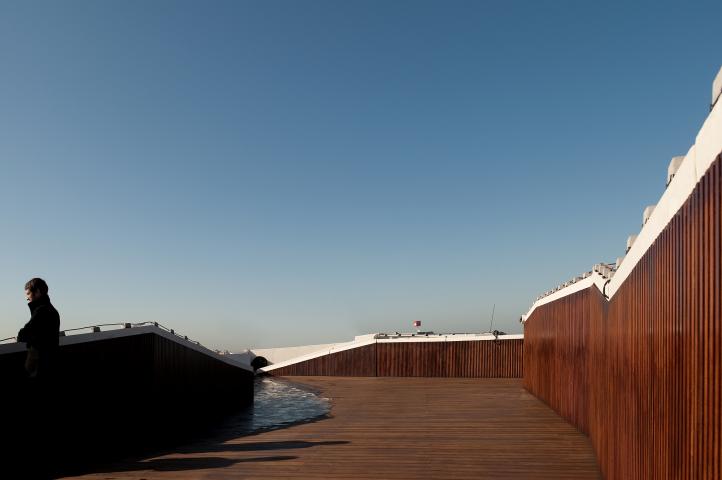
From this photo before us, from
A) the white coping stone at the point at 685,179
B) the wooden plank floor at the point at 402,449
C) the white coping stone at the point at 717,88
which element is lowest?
the wooden plank floor at the point at 402,449

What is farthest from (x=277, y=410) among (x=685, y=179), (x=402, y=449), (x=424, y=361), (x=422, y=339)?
→ (x=685, y=179)

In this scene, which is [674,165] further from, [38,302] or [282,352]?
[282,352]

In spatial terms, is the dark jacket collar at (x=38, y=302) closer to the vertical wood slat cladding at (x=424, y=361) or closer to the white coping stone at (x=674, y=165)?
the white coping stone at (x=674, y=165)

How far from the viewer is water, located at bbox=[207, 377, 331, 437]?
39.8 feet

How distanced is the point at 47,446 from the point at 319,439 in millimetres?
5351

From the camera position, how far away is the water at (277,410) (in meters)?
12.1

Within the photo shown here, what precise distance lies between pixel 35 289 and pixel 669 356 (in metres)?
5.15

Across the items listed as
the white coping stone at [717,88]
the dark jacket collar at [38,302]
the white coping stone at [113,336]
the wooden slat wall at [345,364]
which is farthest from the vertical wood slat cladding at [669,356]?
the wooden slat wall at [345,364]

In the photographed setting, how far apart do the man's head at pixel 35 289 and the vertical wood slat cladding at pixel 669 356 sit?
5085mm

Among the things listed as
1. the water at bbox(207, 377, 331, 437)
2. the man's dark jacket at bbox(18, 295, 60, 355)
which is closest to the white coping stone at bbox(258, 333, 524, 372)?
the water at bbox(207, 377, 331, 437)

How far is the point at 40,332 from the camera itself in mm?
5465

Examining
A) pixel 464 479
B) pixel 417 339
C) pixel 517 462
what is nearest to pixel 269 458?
pixel 464 479

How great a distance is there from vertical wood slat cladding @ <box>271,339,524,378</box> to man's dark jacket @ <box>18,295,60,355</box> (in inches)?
775

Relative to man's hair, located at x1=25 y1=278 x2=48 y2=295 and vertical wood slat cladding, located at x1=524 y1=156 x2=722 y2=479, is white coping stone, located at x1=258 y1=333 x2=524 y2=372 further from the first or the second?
man's hair, located at x1=25 y1=278 x2=48 y2=295
